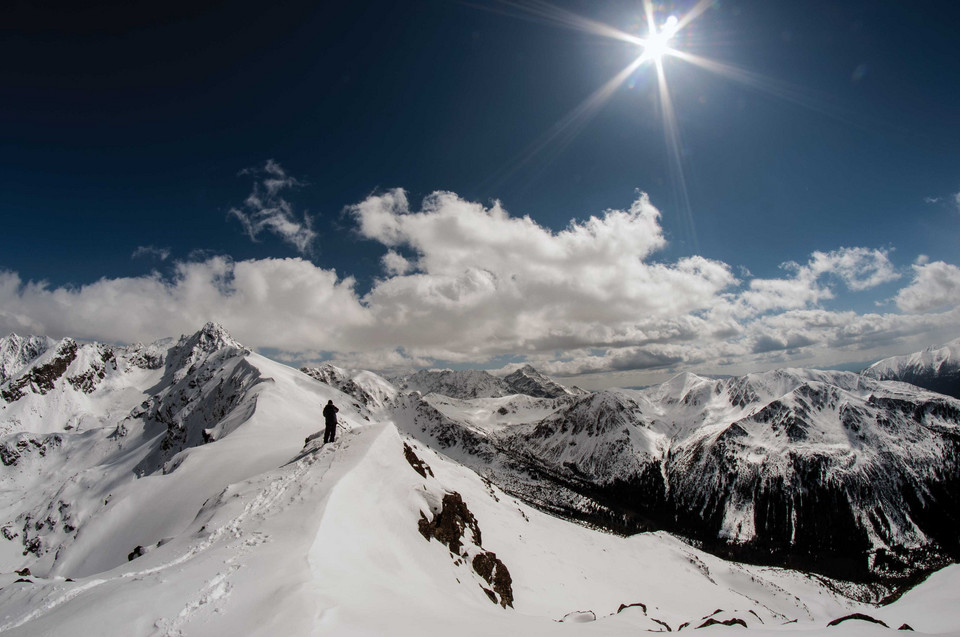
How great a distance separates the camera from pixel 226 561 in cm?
1271

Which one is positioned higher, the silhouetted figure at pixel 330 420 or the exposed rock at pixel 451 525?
the silhouetted figure at pixel 330 420

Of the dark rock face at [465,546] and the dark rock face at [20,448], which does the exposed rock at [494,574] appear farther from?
the dark rock face at [20,448]

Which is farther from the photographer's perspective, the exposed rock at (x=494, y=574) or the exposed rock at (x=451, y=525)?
the exposed rock at (x=494, y=574)

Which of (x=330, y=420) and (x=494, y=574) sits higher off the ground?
(x=330, y=420)

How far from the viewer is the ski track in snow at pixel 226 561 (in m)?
9.21

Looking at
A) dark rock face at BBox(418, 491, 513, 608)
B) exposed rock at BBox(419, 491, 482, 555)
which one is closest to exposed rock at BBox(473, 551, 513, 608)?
dark rock face at BBox(418, 491, 513, 608)

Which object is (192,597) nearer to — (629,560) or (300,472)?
(300,472)

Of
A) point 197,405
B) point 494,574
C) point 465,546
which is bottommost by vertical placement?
point 494,574

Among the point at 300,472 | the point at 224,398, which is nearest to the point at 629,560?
the point at 300,472

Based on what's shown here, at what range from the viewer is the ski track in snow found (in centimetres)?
921

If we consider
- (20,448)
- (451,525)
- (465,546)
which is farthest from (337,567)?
(20,448)

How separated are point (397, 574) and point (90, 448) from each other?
839ft

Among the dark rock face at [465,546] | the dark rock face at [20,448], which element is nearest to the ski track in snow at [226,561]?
the dark rock face at [465,546]

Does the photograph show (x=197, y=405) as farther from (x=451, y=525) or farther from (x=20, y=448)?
(x=20, y=448)
